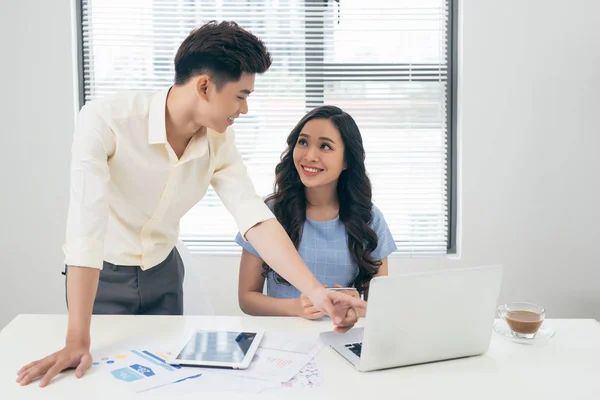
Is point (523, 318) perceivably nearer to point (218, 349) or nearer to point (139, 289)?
point (218, 349)

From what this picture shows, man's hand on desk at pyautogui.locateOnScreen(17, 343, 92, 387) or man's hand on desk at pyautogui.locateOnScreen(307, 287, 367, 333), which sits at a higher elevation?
man's hand on desk at pyautogui.locateOnScreen(307, 287, 367, 333)

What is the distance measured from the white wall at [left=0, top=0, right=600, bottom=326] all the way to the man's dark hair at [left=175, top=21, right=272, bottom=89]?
4.92ft

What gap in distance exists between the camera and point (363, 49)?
295 cm

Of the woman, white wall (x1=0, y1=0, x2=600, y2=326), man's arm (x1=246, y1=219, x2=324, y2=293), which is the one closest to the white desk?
man's arm (x1=246, y1=219, x2=324, y2=293)

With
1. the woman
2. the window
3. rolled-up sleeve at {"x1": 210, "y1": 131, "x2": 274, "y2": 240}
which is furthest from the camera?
the window

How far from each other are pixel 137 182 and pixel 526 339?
1119 mm

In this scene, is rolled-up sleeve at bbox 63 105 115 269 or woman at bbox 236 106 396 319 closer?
rolled-up sleeve at bbox 63 105 115 269

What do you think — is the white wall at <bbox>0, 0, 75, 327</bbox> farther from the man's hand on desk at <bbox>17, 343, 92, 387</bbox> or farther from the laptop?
the laptop

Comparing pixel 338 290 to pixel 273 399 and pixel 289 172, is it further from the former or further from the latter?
pixel 289 172

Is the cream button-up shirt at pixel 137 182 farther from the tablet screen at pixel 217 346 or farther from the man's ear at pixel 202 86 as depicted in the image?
the tablet screen at pixel 217 346

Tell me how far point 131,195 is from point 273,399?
78 centimetres

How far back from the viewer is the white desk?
117cm

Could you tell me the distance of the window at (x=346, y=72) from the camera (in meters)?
2.92

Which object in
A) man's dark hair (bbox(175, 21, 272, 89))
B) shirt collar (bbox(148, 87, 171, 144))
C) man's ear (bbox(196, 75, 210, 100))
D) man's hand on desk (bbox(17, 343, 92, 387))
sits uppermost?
man's dark hair (bbox(175, 21, 272, 89))
